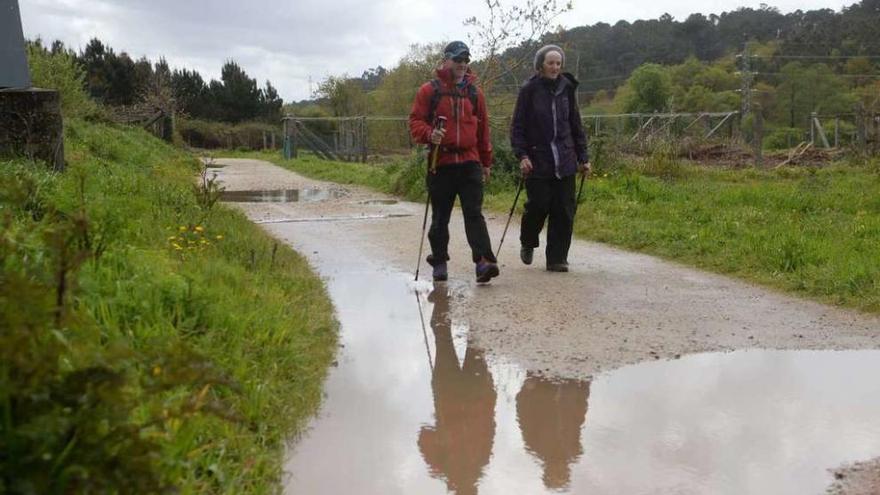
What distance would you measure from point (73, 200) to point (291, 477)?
131 inches

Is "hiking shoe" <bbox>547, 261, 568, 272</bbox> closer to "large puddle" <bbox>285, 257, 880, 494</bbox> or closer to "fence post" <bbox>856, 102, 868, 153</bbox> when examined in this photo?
"large puddle" <bbox>285, 257, 880, 494</bbox>

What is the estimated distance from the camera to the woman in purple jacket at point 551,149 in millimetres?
7723

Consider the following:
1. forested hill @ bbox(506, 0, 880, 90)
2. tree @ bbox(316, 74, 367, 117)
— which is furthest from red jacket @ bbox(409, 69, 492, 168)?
forested hill @ bbox(506, 0, 880, 90)

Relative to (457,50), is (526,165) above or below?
below

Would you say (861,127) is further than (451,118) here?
Yes

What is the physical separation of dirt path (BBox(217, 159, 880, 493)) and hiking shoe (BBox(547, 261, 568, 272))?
3.0 inches

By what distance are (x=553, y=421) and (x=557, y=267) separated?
382cm

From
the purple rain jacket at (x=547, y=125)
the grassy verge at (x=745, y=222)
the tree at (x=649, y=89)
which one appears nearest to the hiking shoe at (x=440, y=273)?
the purple rain jacket at (x=547, y=125)

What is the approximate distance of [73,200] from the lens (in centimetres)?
583

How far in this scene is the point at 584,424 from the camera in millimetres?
3986

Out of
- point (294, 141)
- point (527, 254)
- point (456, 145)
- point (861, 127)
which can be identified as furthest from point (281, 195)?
point (294, 141)

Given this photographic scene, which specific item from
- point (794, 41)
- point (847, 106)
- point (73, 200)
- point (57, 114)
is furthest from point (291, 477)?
point (794, 41)

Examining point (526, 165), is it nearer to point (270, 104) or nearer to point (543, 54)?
point (543, 54)

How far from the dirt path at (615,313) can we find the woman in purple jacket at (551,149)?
1.33 ft
